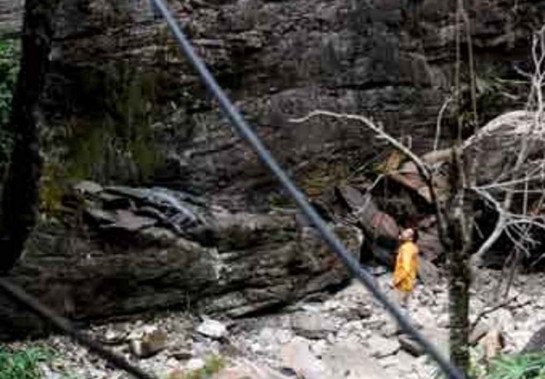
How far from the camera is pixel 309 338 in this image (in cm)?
804

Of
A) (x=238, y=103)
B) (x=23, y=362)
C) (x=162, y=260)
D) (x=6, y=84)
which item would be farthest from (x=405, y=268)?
(x=6, y=84)

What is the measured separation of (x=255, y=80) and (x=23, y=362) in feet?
12.1

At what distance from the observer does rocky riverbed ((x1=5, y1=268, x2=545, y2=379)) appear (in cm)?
742

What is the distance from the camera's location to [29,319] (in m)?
7.46

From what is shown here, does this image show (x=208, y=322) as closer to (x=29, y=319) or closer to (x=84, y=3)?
Answer: (x=29, y=319)

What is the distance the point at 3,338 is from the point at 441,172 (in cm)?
387

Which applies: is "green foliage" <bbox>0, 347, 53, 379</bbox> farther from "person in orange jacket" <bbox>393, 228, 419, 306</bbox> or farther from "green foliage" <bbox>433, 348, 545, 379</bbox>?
"person in orange jacket" <bbox>393, 228, 419, 306</bbox>

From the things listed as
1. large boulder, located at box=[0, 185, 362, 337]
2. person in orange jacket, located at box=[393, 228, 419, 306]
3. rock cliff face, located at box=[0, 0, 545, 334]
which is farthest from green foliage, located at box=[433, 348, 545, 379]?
rock cliff face, located at box=[0, 0, 545, 334]

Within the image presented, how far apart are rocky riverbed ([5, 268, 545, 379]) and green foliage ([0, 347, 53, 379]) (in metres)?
0.12

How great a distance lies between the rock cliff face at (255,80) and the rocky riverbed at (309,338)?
4.80 ft

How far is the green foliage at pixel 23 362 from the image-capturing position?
22.4 ft

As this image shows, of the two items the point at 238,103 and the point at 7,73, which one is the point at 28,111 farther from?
the point at 238,103

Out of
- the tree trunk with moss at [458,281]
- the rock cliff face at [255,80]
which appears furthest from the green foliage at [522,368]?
the rock cliff face at [255,80]

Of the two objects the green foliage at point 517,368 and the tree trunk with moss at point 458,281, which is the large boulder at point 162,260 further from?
the tree trunk with moss at point 458,281
